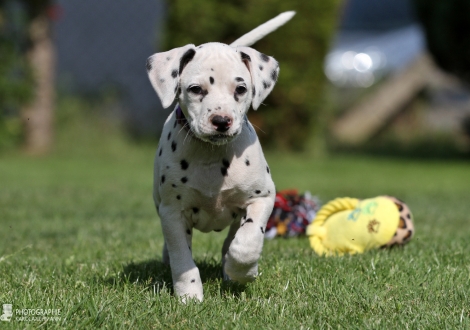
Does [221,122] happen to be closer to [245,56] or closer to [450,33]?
[245,56]

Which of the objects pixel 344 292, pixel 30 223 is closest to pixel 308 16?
pixel 30 223

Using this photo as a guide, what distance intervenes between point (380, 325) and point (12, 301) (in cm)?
171

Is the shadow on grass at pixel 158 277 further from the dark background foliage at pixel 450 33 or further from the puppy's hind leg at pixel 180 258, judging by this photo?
the dark background foliage at pixel 450 33

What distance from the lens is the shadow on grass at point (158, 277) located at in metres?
3.50

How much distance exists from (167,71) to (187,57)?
14cm

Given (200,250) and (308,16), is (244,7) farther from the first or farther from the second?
(200,250)

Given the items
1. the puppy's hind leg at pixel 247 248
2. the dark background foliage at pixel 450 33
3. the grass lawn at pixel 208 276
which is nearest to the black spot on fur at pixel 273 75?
the puppy's hind leg at pixel 247 248

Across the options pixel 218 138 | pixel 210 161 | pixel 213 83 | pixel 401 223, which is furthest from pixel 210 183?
pixel 401 223

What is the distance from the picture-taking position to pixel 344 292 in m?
3.30

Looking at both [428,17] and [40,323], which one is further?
[428,17]

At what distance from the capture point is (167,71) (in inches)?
133

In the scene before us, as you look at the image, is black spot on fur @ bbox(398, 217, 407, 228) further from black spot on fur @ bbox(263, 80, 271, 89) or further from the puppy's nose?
the puppy's nose

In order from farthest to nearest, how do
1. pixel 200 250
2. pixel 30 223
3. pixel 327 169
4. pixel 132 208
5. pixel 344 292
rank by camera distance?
pixel 327 169, pixel 132 208, pixel 30 223, pixel 200 250, pixel 344 292

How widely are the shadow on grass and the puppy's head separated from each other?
826mm
